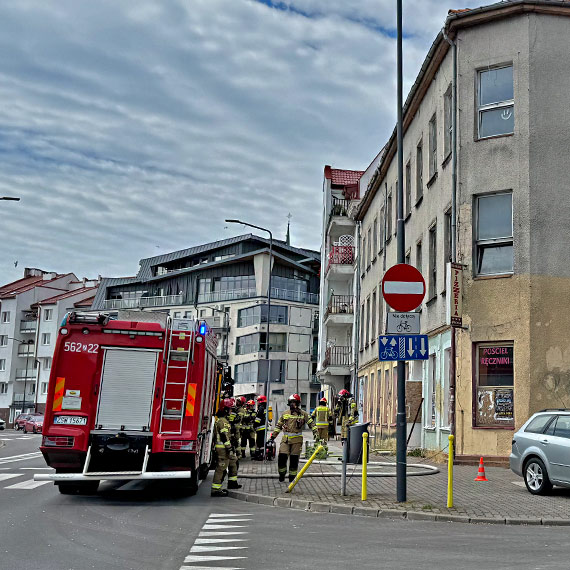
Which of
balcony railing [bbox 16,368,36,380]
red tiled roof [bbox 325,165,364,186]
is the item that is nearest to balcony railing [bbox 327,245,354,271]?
red tiled roof [bbox 325,165,364,186]

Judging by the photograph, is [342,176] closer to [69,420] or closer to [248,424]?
[248,424]

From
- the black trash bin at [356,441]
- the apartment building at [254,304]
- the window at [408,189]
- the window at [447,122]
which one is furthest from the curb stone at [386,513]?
the apartment building at [254,304]

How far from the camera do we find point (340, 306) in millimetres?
48125

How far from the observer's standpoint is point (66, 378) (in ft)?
44.9

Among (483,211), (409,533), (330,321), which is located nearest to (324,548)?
(409,533)

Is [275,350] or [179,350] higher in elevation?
[275,350]

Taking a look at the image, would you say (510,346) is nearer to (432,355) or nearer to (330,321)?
(432,355)

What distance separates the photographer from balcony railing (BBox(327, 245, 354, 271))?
49.5m

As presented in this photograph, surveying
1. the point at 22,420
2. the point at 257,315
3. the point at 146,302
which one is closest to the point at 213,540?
the point at 22,420

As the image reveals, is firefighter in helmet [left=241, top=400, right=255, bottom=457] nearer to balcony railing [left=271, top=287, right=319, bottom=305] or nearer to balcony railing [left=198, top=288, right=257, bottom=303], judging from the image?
balcony railing [left=198, top=288, right=257, bottom=303]

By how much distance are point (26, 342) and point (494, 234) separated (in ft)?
269

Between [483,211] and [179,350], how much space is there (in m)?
10.1

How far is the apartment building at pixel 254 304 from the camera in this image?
7531 centimetres

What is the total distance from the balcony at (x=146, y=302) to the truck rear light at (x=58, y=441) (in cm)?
7084
